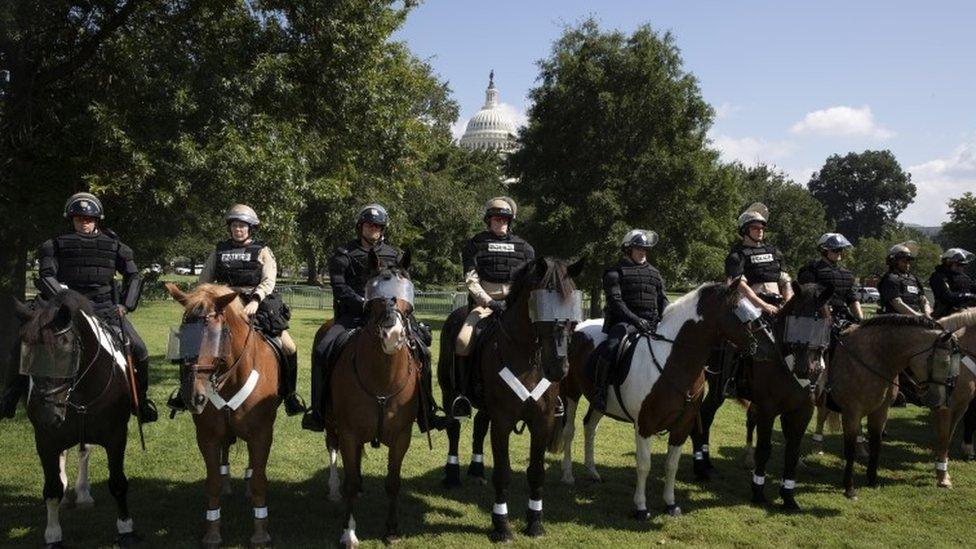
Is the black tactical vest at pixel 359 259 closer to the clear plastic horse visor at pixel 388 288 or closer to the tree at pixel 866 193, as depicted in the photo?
the clear plastic horse visor at pixel 388 288

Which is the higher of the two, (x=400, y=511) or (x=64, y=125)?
(x=64, y=125)

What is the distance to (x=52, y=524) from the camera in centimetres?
661

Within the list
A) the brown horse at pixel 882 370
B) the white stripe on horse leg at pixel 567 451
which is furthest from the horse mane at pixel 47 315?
the brown horse at pixel 882 370

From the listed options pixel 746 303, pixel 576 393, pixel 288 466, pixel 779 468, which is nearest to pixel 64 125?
pixel 288 466

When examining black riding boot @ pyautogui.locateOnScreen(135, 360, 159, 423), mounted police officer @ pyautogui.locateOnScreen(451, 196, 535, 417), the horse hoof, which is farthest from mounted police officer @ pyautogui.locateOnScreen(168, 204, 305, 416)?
the horse hoof

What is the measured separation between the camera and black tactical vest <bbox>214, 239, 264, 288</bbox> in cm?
747

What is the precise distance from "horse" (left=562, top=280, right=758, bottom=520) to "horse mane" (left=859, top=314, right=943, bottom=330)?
328 centimetres

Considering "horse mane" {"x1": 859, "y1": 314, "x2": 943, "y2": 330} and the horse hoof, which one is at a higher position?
"horse mane" {"x1": 859, "y1": 314, "x2": 943, "y2": 330}

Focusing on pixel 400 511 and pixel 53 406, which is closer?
pixel 53 406

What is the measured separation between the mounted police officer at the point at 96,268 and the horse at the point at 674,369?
540 cm

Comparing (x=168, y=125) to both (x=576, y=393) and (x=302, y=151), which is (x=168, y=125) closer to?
(x=302, y=151)

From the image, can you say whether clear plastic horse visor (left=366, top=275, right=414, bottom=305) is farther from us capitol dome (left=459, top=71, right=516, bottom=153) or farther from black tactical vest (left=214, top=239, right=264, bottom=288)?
us capitol dome (left=459, top=71, right=516, bottom=153)

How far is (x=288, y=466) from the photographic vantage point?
31.9 ft

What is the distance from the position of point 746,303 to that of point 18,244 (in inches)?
487
